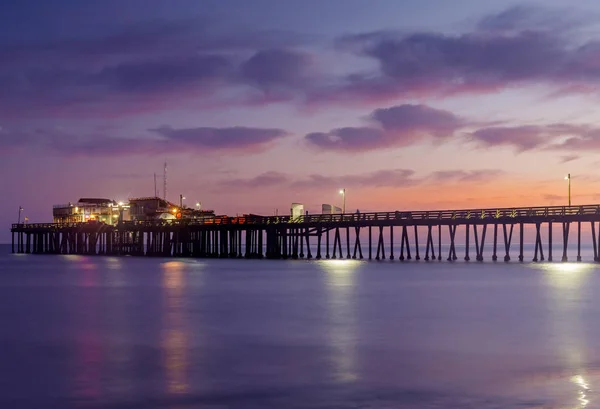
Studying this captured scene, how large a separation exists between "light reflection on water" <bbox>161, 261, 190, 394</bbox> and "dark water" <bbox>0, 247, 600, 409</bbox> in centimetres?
6

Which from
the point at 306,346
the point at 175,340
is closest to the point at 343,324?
the point at 306,346

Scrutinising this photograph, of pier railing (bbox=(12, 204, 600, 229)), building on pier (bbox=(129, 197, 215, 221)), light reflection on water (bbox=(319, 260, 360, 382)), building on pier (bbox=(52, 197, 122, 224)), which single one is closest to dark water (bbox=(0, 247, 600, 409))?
light reflection on water (bbox=(319, 260, 360, 382))

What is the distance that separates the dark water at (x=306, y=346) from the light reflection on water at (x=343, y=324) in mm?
53

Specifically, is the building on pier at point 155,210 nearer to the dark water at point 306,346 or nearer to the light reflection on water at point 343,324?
the light reflection on water at point 343,324

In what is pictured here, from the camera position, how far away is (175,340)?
2588 centimetres

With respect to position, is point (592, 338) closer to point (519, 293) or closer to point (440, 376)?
point (440, 376)

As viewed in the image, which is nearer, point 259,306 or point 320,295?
point 259,306

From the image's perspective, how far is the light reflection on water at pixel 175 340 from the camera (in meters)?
18.5

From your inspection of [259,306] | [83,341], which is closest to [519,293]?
[259,306]

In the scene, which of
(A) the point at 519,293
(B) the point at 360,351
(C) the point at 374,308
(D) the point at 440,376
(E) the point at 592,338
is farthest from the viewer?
(A) the point at 519,293

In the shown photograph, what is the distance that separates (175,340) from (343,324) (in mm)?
6417

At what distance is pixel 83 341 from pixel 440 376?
11621mm

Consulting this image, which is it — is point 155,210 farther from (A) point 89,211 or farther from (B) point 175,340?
(B) point 175,340

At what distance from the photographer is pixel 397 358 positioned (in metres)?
21.7
